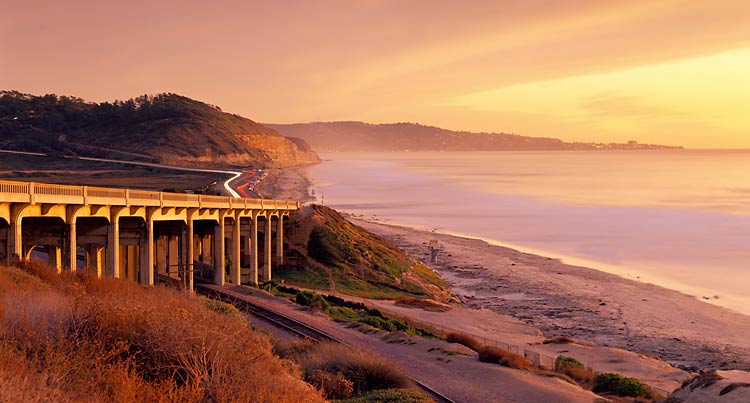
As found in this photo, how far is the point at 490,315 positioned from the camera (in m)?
42.7

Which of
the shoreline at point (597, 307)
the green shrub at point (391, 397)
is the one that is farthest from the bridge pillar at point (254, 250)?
the green shrub at point (391, 397)

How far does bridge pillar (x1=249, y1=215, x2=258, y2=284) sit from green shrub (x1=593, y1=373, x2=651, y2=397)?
25.4 m

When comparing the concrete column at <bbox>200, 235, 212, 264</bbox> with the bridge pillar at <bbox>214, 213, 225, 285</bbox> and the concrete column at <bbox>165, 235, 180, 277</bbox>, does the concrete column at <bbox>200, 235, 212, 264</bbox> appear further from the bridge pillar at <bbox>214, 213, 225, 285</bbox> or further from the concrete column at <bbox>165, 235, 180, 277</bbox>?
the bridge pillar at <bbox>214, 213, 225, 285</bbox>

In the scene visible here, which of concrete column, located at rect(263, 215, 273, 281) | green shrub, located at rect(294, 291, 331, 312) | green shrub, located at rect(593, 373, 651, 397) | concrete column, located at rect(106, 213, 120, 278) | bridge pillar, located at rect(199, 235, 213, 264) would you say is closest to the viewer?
green shrub, located at rect(593, 373, 651, 397)

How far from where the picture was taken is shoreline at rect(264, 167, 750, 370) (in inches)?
1458

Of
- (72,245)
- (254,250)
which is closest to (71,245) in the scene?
(72,245)

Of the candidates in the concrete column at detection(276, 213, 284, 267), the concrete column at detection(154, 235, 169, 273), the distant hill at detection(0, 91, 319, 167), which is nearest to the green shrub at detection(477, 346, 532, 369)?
the concrete column at detection(154, 235, 169, 273)

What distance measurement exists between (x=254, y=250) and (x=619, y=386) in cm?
2722

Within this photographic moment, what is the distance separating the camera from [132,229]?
31734mm

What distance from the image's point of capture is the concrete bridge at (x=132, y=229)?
2366cm

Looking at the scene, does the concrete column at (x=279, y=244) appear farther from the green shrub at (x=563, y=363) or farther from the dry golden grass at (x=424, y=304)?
the green shrub at (x=563, y=363)

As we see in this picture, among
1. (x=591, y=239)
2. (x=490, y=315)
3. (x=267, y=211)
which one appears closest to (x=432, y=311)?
(x=490, y=315)

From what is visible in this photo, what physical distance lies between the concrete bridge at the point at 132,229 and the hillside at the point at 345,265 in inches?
135

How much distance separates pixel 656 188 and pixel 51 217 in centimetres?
15687
